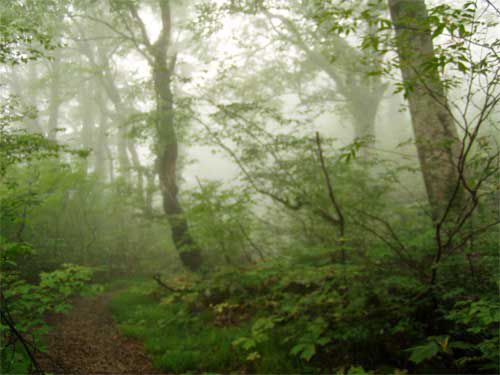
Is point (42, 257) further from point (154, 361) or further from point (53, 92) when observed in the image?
point (53, 92)

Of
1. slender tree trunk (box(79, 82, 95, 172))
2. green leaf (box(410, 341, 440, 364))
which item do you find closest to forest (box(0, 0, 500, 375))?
green leaf (box(410, 341, 440, 364))

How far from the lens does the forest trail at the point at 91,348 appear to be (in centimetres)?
429

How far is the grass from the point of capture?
3.94 meters

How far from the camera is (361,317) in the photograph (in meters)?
3.59

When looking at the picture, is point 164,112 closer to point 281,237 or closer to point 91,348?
point 281,237

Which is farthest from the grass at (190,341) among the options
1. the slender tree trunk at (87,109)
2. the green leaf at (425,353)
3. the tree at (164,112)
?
the slender tree trunk at (87,109)

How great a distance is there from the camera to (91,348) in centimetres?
500

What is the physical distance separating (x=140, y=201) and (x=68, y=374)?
706 cm

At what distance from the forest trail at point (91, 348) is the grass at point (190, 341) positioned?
0.17m

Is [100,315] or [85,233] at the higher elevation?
[85,233]

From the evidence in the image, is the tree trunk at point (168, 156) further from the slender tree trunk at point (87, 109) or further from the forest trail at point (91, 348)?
the slender tree trunk at point (87, 109)

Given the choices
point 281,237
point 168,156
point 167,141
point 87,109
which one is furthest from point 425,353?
point 87,109

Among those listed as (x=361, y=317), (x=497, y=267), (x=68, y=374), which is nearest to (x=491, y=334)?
(x=497, y=267)

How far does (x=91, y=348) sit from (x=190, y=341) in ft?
5.19
